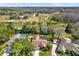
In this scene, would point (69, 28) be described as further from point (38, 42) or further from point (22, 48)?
point (22, 48)

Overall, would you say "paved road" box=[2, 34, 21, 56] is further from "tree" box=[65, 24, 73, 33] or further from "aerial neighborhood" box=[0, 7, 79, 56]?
"tree" box=[65, 24, 73, 33]

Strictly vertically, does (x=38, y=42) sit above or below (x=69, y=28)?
below

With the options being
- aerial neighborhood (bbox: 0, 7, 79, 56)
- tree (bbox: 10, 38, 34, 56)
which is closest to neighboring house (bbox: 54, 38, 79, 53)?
aerial neighborhood (bbox: 0, 7, 79, 56)

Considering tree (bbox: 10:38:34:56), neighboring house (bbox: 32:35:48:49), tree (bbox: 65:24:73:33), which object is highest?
tree (bbox: 65:24:73:33)

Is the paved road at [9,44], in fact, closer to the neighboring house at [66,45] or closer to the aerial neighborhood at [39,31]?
the aerial neighborhood at [39,31]

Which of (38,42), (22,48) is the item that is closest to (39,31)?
(38,42)
